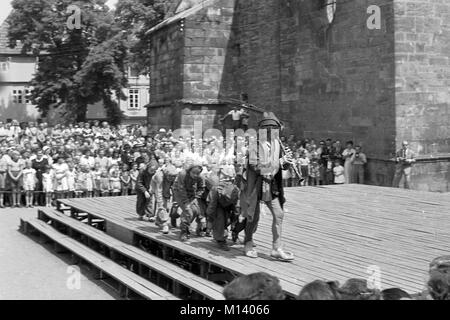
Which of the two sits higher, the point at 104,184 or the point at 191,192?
the point at 191,192

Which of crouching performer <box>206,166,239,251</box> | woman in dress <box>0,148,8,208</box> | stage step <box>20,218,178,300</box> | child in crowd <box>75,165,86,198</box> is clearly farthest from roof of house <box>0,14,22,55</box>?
crouching performer <box>206,166,239,251</box>

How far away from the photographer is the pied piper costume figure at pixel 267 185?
24.1ft

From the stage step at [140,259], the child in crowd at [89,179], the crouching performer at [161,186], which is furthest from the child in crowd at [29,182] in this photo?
the crouching performer at [161,186]

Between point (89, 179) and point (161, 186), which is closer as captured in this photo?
point (161, 186)

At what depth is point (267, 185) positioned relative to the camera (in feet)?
24.2

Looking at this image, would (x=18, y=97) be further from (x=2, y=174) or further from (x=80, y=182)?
(x=80, y=182)

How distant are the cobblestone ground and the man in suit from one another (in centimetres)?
944

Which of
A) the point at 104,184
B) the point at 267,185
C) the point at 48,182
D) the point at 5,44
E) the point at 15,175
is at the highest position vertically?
the point at 5,44

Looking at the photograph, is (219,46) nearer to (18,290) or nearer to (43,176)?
(43,176)

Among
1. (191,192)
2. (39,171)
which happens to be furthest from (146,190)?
(39,171)

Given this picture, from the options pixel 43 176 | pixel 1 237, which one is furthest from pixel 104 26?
pixel 1 237

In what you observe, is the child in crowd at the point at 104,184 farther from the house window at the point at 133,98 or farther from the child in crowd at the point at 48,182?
the house window at the point at 133,98

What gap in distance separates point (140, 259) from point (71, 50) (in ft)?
120

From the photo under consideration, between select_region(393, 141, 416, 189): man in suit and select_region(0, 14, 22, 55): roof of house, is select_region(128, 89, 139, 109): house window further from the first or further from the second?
select_region(393, 141, 416, 189): man in suit
